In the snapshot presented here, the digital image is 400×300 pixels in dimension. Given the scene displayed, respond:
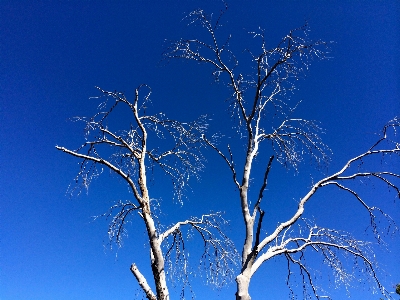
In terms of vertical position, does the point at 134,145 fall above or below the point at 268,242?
above

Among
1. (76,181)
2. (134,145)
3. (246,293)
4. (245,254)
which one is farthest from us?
(134,145)

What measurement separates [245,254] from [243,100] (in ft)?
7.11

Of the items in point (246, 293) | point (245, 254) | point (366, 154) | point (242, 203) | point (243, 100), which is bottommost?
point (246, 293)

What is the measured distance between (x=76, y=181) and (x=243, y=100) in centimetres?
262

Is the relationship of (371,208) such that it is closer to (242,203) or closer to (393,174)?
(393,174)

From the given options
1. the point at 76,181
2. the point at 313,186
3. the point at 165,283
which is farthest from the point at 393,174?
the point at 76,181

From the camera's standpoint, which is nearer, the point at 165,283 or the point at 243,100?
the point at 165,283

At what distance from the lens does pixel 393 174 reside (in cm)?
442

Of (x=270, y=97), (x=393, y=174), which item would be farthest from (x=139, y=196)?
(x=393, y=174)

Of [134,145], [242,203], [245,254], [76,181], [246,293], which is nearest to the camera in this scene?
[246,293]

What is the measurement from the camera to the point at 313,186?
4.32m

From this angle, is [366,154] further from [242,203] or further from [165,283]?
[165,283]

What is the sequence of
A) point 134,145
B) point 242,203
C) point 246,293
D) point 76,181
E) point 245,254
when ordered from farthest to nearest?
1. point 134,145
2. point 76,181
3. point 242,203
4. point 245,254
5. point 246,293

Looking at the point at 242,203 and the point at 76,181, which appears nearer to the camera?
the point at 242,203
